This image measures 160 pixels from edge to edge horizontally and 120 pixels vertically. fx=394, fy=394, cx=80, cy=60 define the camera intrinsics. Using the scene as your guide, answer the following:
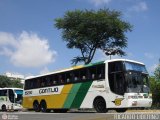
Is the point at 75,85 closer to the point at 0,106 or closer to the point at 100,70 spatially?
the point at 100,70

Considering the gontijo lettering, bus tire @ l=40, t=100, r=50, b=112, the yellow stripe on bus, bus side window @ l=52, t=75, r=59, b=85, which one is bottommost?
bus tire @ l=40, t=100, r=50, b=112

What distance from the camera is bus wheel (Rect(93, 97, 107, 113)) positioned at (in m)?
24.7

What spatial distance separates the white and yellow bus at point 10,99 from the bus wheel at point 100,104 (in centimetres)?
1478

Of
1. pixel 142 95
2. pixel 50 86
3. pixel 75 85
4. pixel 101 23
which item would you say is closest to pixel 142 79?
pixel 142 95

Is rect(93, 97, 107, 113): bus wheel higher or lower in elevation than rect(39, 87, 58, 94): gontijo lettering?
lower

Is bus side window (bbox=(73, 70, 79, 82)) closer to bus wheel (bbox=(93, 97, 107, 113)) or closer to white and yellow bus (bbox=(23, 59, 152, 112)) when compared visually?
white and yellow bus (bbox=(23, 59, 152, 112))

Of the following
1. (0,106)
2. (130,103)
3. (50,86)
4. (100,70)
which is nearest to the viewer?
(130,103)

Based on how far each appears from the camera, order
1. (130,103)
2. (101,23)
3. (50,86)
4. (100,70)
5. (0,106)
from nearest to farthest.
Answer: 1. (130,103)
2. (100,70)
3. (50,86)
4. (0,106)
5. (101,23)

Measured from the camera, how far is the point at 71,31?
47812 millimetres

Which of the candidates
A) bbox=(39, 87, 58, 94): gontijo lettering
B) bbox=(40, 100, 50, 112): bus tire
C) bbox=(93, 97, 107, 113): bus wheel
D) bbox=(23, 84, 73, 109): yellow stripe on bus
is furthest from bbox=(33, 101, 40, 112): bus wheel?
bbox=(93, 97, 107, 113): bus wheel

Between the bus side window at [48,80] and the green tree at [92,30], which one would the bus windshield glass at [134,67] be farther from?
the green tree at [92,30]

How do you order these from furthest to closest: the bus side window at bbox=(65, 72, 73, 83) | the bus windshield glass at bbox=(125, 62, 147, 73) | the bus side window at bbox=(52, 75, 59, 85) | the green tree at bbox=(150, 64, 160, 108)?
the green tree at bbox=(150, 64, 160, 108)
the bus side window at bbox=(52, 75, 59, 85)
the bus side window at bbox=(65, 72, 73, 83)
the bus windshield glass at bbox=(125, 62, 147, 73)

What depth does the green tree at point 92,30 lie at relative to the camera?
154ft

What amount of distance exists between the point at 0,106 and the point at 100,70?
17669 millimetres
